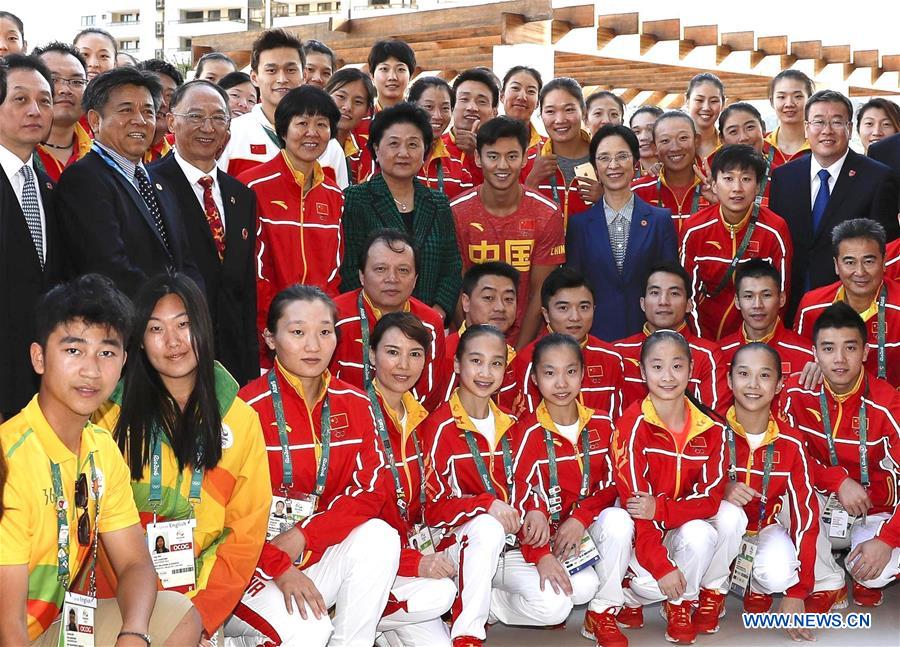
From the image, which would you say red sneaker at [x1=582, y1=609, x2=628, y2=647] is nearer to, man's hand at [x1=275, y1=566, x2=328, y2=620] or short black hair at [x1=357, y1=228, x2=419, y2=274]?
man's hand at [x1=275, y1=566, x2=328, y2=620]

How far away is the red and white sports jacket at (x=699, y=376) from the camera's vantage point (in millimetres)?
4805

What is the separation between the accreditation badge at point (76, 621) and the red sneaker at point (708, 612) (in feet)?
7.86

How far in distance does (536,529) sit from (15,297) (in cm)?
203

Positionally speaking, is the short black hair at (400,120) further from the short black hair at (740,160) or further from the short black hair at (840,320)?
the short black hair at (840,320)

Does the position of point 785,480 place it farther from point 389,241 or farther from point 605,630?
point 389,241

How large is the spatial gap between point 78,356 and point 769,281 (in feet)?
10.7

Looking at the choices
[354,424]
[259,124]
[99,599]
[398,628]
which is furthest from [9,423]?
[259,124]

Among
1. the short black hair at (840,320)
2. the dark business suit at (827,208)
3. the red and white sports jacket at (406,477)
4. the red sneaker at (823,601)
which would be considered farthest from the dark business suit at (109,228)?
the dark business suit at (827,208)

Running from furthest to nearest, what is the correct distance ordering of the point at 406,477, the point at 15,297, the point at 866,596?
1. the point at 866,596
2. the point at 406,477
3. the point at 15,297

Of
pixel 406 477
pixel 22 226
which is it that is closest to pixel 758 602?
pixel 406 477

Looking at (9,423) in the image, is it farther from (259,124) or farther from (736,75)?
(736,75)

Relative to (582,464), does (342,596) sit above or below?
below

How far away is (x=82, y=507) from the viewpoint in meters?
2.73

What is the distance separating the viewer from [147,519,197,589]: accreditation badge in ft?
9.92
